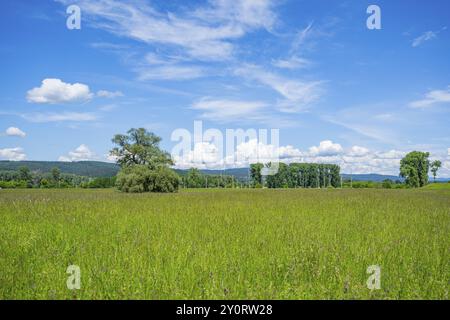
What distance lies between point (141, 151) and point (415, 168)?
275ft

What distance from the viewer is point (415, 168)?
322 ft

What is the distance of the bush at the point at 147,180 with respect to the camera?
117 ft

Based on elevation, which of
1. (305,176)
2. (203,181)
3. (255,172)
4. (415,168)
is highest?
(415,168)

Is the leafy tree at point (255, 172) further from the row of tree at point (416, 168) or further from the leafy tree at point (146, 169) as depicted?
the leafy tree at point (146, 169)

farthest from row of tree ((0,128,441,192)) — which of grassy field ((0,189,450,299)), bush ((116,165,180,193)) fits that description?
grassy field ((0,189,450,299))

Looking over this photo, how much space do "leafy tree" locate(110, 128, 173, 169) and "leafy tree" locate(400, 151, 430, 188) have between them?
78406 millimetres

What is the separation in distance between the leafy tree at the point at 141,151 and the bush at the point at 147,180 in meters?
2.60
